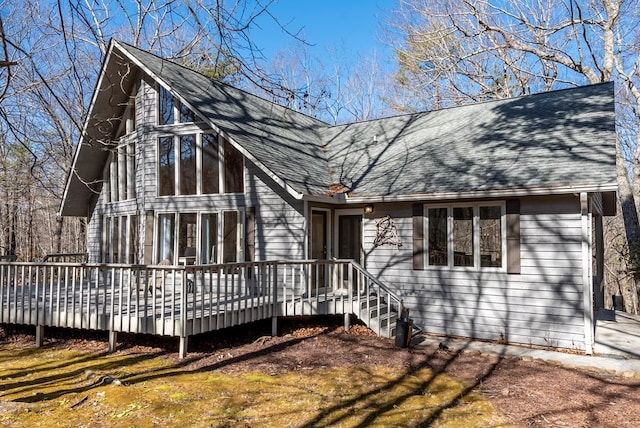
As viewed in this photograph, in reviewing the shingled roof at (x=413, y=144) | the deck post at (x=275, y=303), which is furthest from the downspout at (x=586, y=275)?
the deck post at (x=275, y=303)

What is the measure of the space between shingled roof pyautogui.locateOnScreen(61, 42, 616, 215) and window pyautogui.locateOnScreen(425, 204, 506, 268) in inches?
21.6

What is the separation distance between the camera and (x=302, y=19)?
498 centimetres

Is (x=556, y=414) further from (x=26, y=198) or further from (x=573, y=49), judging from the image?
(x=26, y=198)

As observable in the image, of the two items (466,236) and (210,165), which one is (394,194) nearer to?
(466,236)

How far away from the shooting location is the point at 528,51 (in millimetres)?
16531

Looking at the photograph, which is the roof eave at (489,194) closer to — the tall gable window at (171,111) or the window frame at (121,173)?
the tall gable window at (171,111)

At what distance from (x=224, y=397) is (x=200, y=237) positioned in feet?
18.9

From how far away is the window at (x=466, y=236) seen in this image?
8.98m

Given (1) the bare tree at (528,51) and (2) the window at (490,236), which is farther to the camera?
(1) the bare tree at (528,51)

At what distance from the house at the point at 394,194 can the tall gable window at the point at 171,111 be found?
4 cm

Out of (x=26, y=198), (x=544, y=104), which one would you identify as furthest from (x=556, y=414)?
(x=26, y=198)

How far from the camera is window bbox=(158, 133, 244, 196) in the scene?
1096 centimetres

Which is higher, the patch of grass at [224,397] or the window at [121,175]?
the window at [121,175]

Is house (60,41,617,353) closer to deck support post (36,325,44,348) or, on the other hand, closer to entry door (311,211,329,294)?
entry door (311,211,329,294)
